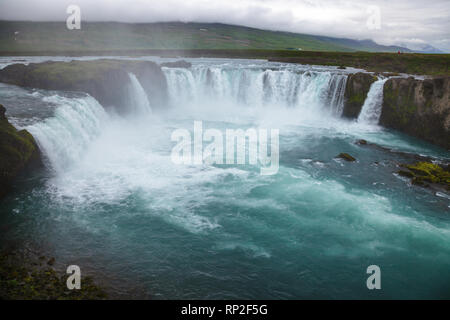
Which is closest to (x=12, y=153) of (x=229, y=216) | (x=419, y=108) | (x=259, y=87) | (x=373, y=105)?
(x=229, y=216)

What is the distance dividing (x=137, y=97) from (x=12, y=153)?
19781 mm

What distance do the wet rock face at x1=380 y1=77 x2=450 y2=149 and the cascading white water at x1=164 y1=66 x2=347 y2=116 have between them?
5.14 m

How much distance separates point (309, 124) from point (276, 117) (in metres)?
4.68

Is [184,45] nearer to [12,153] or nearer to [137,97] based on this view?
[137,97]

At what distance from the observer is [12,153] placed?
624 inches

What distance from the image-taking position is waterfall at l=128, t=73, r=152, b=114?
111 feet

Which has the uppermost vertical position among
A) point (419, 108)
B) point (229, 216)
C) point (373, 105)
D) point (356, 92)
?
point (356, 92)

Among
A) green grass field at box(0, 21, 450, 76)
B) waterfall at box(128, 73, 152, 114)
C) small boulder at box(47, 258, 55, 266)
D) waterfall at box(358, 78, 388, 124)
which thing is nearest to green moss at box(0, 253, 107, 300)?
small boulder at box(47, 258, 55, 266)

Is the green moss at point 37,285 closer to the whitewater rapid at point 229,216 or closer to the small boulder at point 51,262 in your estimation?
the small boulder at point 51,262

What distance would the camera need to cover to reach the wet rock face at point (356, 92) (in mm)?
34344
